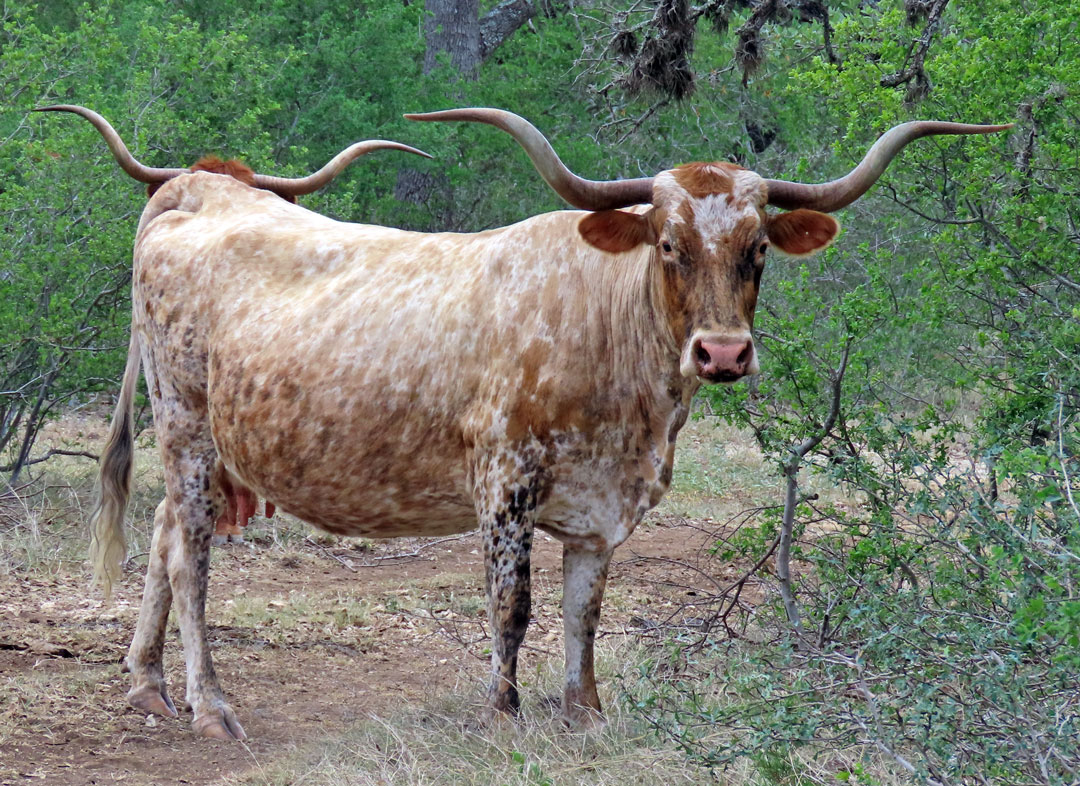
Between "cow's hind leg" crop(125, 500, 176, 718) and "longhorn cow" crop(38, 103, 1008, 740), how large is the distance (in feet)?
0.03

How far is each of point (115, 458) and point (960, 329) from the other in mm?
5999

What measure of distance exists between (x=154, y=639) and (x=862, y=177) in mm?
3639

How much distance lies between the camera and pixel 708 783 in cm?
398

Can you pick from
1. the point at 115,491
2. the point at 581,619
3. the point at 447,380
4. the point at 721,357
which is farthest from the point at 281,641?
the point at 721,357

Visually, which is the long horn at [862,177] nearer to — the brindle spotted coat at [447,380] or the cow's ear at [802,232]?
the cow's ear at [802,232]

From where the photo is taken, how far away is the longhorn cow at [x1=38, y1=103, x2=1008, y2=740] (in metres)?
4.46

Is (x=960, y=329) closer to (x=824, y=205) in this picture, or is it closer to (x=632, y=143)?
(x=824, y=205)

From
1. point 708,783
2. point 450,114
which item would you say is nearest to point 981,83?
point 450,114

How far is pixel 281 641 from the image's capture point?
6629mm

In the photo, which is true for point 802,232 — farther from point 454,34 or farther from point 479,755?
point 454,34

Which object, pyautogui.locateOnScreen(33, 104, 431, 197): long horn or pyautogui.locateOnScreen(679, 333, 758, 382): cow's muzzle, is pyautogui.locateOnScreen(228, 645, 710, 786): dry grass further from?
pyautogui.locateOnScreen(33, 104, 431, 197): long horn

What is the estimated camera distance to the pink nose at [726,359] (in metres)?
4.06

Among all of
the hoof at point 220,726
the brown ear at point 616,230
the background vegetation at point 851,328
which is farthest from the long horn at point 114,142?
the brown ear at point 616,230

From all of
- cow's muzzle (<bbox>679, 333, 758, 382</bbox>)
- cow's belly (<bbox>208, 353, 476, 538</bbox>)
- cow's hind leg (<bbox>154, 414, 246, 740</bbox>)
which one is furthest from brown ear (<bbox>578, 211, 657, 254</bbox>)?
cow's hind leg (<bbox>154, 414, 246, 740</bbox>)
